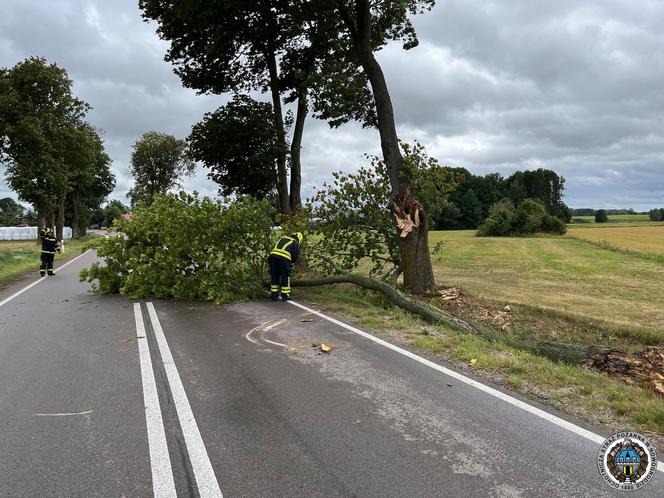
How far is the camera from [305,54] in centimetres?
1906

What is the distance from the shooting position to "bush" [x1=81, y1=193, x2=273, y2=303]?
11.9 m

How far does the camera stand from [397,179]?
12922mm

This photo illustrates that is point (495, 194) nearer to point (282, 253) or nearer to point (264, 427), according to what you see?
point (282, 253)

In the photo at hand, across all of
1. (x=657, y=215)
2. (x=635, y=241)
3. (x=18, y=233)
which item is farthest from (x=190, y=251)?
(x=657, y=215)

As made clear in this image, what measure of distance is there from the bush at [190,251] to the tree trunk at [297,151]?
21.4ft

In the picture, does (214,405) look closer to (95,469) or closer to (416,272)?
(95,469)

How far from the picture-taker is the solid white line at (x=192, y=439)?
335 centimetres

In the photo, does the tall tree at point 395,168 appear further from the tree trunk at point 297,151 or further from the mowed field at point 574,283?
the tree trunk at point 297,151

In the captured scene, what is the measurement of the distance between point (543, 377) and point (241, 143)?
14.4m

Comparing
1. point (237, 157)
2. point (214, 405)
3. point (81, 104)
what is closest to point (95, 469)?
point (214, 405)

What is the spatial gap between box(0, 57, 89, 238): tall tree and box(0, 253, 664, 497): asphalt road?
89.0 ft

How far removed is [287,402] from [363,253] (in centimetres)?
981

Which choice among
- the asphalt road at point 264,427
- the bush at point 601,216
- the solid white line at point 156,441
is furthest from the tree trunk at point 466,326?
the bush at point 601,216

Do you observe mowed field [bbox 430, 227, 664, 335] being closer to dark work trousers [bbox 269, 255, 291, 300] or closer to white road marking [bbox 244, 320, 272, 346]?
dark work trousers [bbox 269, 255, 291, 300]
